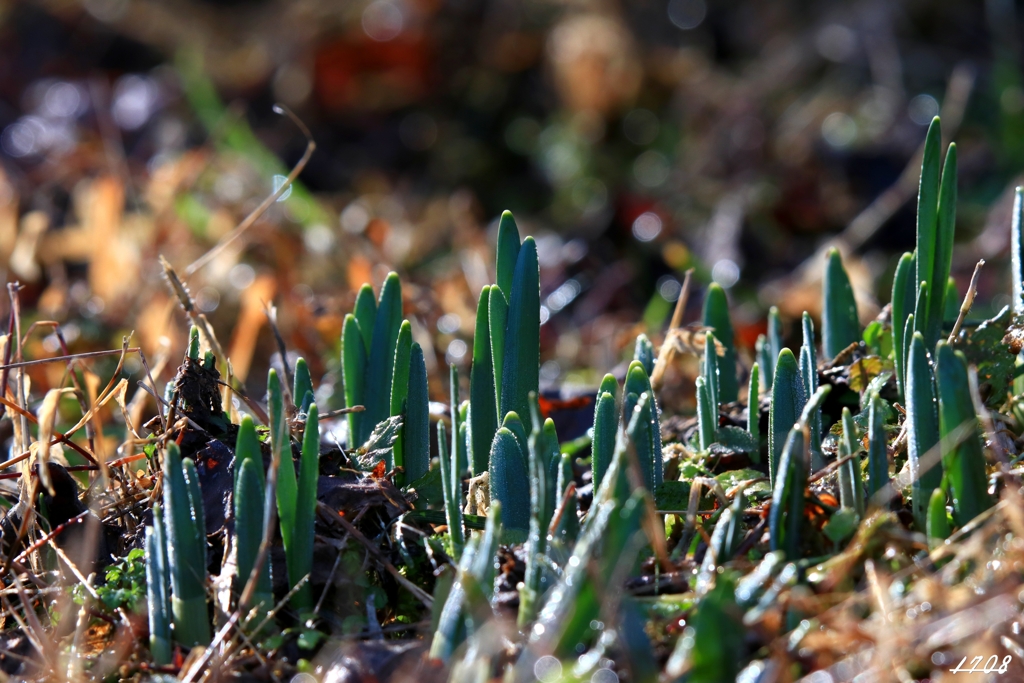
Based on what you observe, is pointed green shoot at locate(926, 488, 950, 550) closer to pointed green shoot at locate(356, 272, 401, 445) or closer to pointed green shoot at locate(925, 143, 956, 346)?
pointed green shoot at locate(925, 143, 956, 346)

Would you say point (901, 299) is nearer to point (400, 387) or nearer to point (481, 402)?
point (481, 402)

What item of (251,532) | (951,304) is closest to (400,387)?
(251,532)

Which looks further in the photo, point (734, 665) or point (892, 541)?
point (892, 541)

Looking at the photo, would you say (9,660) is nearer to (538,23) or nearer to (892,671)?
(892,671)

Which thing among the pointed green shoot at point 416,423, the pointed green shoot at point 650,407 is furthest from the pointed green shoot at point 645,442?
the pointed green shoot at point 416,423

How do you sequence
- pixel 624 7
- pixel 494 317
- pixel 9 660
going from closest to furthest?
pixel 9 660
pixel 494 317
pixel 624 7

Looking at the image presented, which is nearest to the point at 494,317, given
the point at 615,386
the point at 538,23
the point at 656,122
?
the point at 615,386

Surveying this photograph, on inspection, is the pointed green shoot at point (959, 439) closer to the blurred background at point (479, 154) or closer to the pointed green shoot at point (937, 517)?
the pointed green shoot at point (937, 517)

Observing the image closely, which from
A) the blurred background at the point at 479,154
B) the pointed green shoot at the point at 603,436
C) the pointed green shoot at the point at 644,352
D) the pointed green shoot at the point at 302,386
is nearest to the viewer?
the pointed green shoot at the point at 603,436
